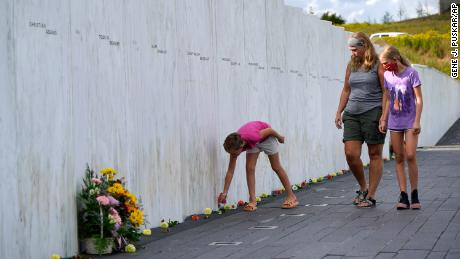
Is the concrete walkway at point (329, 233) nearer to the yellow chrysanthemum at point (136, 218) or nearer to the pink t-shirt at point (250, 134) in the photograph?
the yellow chrysanthemum at point (136, 218)

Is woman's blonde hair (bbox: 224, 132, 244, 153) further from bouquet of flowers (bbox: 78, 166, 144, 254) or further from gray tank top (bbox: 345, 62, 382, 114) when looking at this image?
bouquet of flowers (bbox: 78, 166, 144, 254)

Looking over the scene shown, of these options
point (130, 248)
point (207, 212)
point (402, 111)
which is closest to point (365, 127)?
point (402, 111)

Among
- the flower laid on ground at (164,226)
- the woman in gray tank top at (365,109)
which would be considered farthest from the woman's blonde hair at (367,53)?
the flower laid on ground at (164,226)

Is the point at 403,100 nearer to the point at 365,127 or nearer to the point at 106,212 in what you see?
the point at 365,127

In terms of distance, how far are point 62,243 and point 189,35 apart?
3676 mm

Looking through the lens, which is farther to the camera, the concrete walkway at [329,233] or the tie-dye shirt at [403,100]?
the tie-dye shirt at [403,100]

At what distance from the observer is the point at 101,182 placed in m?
8.47

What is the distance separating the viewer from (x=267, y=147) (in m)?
11.6

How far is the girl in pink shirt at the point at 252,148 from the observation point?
11043 mm

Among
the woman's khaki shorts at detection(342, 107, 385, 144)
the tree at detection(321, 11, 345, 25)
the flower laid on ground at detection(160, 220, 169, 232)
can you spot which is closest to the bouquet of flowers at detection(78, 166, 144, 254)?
the flower laid on ground at detection(160, 220, 169, 232)

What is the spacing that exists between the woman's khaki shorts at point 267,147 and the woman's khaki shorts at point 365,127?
0.86m

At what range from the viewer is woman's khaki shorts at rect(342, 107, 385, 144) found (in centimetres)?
1130

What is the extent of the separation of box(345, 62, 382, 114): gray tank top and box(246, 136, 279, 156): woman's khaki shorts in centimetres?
101

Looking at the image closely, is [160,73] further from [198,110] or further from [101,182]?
[101,182]
